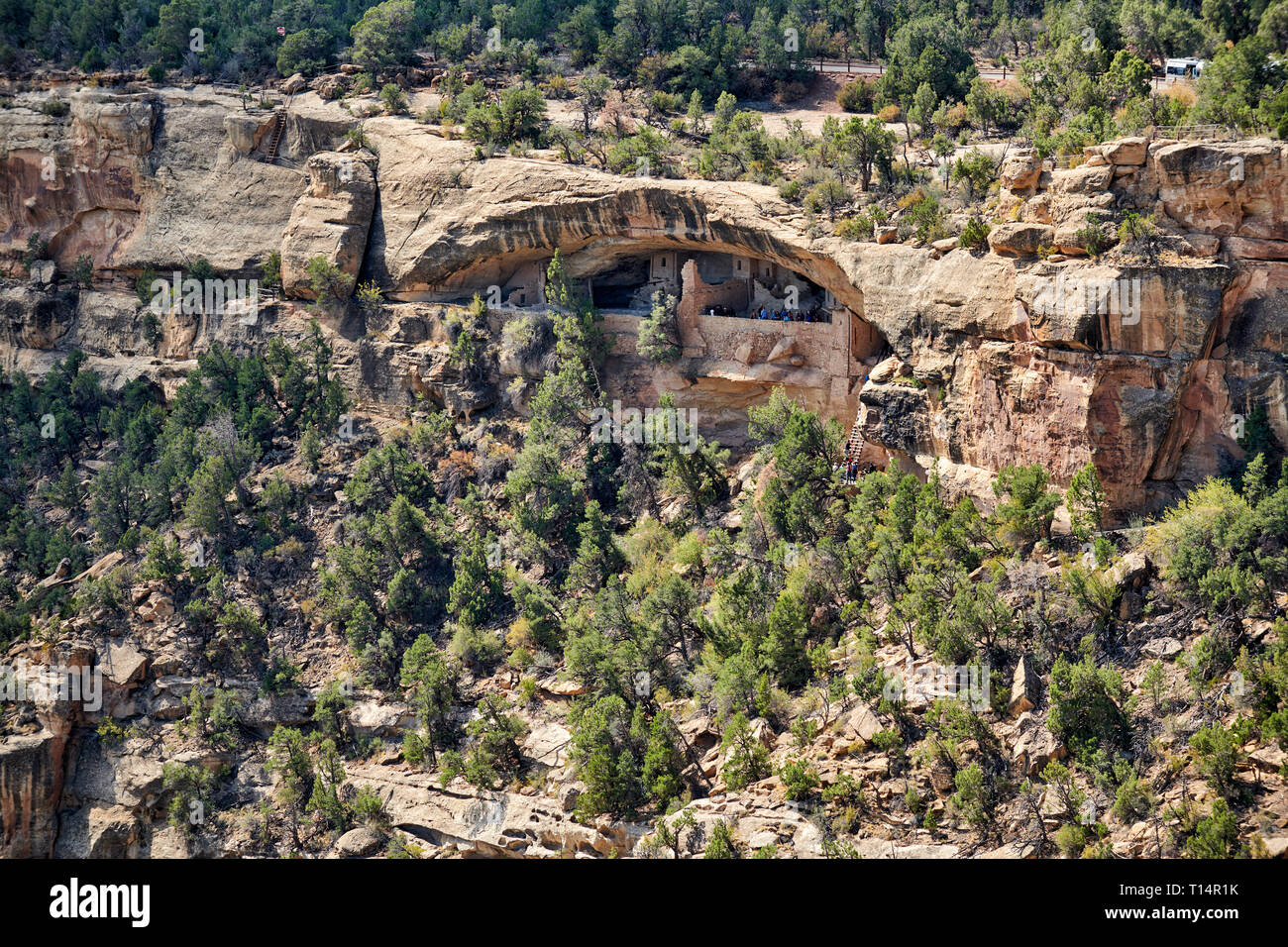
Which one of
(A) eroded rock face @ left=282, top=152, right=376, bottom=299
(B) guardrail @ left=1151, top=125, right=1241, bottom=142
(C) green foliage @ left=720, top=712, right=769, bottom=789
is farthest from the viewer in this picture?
(A) eroded rock face @ left=282, top=152, right=376, bottom=299

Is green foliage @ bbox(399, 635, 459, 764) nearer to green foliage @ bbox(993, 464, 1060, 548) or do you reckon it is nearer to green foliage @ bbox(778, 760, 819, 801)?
green foliage @ bbox(778, 760, 819, 801)

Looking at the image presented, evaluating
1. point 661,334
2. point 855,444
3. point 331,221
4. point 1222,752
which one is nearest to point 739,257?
point 661,334

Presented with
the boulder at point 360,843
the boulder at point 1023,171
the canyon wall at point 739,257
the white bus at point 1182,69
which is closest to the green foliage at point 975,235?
the canyon wall at point 739,257

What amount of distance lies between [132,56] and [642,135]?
88.2 ft

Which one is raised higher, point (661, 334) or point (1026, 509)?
point (661, 334)

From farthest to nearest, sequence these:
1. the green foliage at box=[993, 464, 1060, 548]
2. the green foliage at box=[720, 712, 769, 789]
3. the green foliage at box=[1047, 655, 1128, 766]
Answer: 1. the green foliage at box=[993, 464, 1060, 548]
2. the green foliage at box=[720, 712, 769, 789]
3. the green foliage at box=[1047, 655, 1128, 766]

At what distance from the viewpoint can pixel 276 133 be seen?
195 ft

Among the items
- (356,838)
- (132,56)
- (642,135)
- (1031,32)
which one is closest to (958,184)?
(642,135)

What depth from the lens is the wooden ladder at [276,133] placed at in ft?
194

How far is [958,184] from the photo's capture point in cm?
4481

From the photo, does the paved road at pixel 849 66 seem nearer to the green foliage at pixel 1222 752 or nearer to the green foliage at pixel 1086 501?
the green foliage at pixel 1086 501

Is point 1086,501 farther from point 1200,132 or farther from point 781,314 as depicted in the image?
point 781,314

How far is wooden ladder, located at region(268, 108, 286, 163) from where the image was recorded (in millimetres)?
59219

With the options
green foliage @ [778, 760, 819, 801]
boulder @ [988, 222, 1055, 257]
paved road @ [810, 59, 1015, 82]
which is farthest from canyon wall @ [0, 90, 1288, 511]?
paved road @ [810, 59, 1015, 82]
